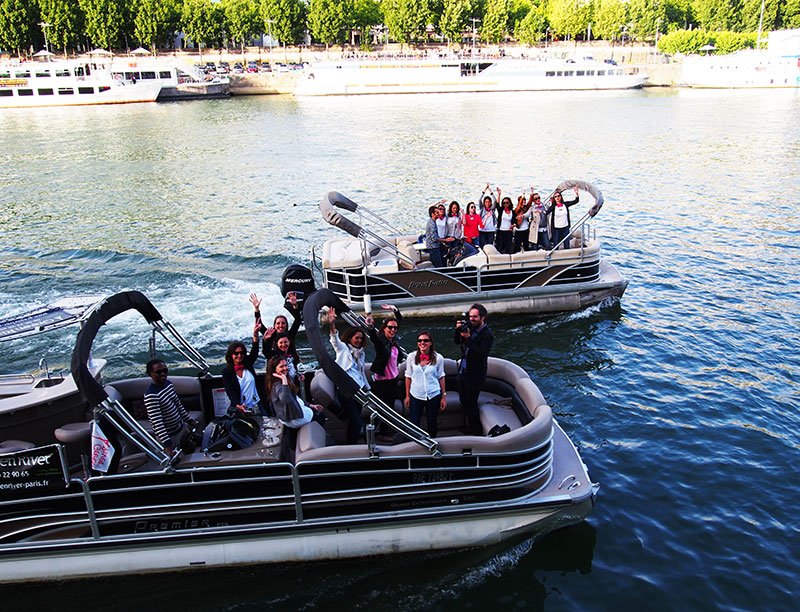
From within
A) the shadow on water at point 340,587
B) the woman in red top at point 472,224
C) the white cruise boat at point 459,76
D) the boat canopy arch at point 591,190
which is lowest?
the shadow on water at point 340,587

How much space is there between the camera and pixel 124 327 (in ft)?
57.3

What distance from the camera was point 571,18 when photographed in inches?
4887

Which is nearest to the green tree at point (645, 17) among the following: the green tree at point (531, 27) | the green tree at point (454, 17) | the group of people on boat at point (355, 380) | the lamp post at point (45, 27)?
the green tree at point (531, 27)

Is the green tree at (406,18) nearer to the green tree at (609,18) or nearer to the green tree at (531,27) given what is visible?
the green tree at (531,27)

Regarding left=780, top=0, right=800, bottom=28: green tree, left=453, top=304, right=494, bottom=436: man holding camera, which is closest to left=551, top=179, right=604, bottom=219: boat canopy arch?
left=453, top=304, right=494, bottom=436: man holding camera

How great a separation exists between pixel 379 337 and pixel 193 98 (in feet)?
303

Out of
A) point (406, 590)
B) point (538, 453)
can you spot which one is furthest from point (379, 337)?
point (406, 590)

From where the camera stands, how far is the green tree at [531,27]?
405 ft

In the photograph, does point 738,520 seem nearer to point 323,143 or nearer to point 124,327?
point 124,327

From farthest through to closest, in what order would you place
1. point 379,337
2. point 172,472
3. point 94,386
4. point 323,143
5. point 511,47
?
point 511,47, point 323,143, point 379,337, point 172,472, point 94,386

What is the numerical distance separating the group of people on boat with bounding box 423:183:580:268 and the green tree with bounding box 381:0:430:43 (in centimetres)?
11377

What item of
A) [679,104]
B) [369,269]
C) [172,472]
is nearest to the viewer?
[172,472]

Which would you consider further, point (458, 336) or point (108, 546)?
point (458, 336)

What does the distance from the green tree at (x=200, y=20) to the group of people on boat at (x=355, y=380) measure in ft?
386
